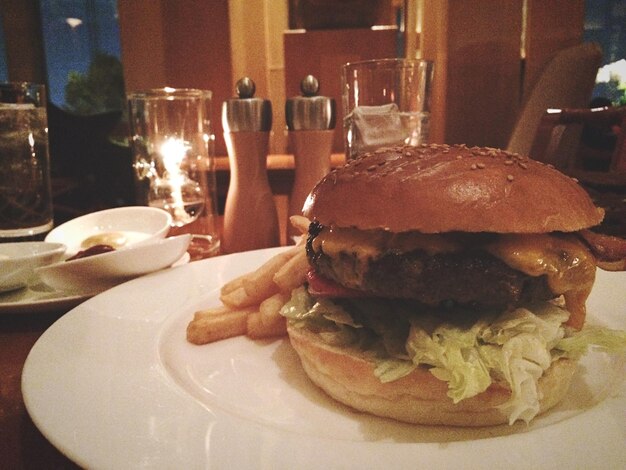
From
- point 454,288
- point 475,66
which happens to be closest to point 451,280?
point 454,288

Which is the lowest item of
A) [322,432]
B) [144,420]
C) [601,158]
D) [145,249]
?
[322,432]

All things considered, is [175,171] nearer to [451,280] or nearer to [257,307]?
[257,307]

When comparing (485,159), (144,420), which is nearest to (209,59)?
(485,159)

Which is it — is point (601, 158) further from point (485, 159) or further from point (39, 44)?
point (39, 44)

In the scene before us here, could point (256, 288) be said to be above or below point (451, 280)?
below

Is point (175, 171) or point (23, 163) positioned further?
point (175, 171)

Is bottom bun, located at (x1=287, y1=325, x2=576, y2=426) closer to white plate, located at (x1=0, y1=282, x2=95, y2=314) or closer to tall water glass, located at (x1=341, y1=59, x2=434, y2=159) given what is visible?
white plate, located at (x1=0, y1=282, x2=95, y2=314)

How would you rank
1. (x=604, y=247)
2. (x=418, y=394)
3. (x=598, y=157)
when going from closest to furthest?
(x=418, y=394)
(x=604, y=247)
(x=598, y=157)
